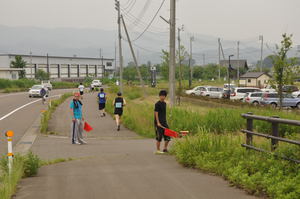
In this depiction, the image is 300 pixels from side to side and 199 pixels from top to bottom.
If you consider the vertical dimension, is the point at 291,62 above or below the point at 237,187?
above

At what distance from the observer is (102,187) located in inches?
247

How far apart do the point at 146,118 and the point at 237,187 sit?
451 inches

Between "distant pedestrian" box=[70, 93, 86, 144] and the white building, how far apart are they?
94702 mm

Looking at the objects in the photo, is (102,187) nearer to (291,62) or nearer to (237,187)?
(237,187)

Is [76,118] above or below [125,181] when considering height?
above

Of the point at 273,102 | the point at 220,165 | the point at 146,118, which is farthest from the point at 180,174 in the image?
the point at 273,102

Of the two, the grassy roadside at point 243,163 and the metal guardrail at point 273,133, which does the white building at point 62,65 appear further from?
the metal guardrail at point 273,133

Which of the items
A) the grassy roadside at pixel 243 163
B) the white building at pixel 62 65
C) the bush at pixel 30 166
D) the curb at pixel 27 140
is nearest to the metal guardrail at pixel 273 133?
the grassy roadside at pixel 243 163

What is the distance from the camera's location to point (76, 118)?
1323cm

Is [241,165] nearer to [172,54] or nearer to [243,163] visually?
[243,163]

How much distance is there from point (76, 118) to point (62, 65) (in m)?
117

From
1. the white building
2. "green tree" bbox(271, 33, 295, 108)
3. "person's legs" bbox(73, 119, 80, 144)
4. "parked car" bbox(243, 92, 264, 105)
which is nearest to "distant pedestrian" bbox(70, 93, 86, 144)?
"person's legs" bbox(73, 119, 80, 144)

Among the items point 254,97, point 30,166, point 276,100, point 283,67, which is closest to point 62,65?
point 254,97

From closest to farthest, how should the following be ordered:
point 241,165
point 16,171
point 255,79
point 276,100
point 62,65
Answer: point 241,165, point 16,171, point 276,100, point 255,79, point 62,65
